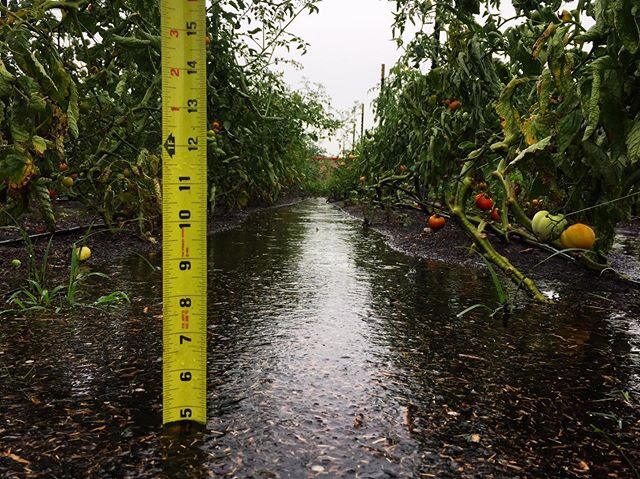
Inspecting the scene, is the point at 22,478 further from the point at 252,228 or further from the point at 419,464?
the point at 252,228

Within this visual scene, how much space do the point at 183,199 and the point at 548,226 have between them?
249 centimetres

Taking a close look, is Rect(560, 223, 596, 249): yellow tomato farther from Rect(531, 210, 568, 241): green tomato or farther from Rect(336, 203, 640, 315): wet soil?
Rect(336, 203, 640, 315): wet soil

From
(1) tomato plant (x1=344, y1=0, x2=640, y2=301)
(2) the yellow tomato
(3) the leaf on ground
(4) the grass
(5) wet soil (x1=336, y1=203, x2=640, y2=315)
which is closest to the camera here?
(3) the leaf on ground

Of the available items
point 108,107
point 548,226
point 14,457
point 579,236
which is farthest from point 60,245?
point 579,236

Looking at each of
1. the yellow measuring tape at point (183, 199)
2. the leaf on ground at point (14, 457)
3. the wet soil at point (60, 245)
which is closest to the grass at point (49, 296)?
the wet soil at point (60, 245)

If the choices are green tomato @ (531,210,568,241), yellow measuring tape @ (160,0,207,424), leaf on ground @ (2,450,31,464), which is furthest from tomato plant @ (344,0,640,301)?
leaf on ground @ (2,450,31,464)

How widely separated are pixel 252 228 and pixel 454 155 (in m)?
3.22

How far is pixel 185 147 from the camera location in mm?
1380

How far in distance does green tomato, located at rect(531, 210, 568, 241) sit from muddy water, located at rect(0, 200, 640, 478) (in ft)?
1.43

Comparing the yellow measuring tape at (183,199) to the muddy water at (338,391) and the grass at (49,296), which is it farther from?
the grass at (49,296)

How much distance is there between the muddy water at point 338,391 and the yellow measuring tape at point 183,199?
196mm

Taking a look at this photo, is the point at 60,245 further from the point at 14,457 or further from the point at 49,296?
the point at 14,457

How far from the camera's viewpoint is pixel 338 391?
178 cm

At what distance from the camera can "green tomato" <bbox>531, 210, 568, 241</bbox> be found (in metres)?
3.12
